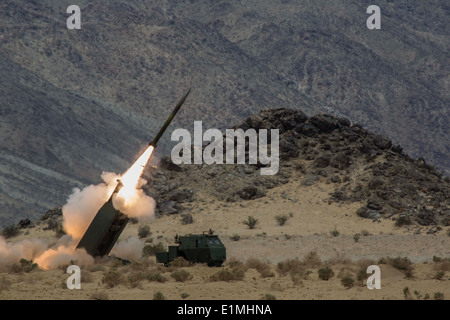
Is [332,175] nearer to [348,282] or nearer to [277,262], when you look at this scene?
[277,262]

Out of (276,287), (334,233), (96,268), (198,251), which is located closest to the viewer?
(276,287)

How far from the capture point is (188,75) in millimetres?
137875

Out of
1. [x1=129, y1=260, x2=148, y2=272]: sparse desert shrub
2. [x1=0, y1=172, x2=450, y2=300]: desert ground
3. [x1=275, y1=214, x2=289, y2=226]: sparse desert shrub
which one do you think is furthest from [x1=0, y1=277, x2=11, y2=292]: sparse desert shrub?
[x1=275, y1=214, x2=289, y2=226]: sparse desert shrub

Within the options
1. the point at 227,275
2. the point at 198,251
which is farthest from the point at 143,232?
the point at 227,275

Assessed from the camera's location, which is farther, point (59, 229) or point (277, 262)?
point (59, 229)

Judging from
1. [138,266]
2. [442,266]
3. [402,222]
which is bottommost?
[138,266]

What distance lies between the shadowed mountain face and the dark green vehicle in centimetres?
5386

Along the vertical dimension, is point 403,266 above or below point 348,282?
above

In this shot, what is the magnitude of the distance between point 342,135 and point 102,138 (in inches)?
2179

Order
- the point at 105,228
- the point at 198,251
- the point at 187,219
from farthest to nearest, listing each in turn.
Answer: the point at 187,219, the point at 198,251, the point at 105,228

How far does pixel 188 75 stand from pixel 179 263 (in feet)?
338

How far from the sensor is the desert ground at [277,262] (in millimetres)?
29344

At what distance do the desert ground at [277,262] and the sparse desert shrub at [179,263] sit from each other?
0.08 metres
